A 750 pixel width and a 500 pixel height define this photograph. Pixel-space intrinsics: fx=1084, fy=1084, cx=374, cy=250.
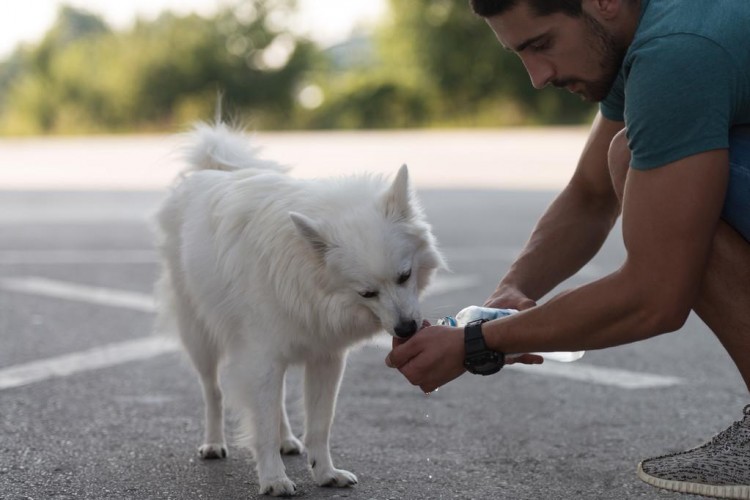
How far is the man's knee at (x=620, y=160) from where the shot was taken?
323 cm

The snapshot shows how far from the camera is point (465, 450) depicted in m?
4.03

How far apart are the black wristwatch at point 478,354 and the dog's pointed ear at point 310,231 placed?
760 millimetres

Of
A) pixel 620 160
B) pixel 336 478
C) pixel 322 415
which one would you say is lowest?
pixel 336 478

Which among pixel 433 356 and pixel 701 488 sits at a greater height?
pixel 433 356

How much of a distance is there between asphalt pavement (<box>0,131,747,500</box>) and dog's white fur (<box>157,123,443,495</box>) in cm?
23

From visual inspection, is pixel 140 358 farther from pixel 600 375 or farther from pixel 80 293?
pixel 600 375

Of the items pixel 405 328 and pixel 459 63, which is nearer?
pixel 405 328

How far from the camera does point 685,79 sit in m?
2.68

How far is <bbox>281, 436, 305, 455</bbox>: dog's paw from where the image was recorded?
4.28 metres

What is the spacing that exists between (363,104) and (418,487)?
3797 centimetres

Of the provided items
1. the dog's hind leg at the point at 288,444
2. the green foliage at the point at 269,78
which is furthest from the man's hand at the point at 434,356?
the green foliage at the point at 269,78

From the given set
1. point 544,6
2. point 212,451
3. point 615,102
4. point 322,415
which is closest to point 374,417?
point 322,415

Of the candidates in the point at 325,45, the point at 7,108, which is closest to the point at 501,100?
the point at 325,45

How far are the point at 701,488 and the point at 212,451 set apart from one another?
182 centimetres
